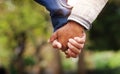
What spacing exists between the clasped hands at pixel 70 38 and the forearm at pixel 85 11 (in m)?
0.05

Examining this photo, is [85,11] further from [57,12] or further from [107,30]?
[107,30]

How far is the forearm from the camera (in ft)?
15.5

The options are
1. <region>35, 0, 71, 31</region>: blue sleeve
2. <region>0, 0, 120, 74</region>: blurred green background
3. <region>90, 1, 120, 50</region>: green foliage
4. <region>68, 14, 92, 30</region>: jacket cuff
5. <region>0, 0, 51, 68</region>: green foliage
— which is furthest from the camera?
<region>90, 1, 120, 50</region>: green foliage

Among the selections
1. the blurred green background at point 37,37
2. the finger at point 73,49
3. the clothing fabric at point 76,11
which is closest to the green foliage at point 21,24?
the blurred green background at point 37,37

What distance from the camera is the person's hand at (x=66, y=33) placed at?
15.5 ft

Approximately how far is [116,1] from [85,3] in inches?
768

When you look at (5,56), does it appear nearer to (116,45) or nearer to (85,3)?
(116,45)

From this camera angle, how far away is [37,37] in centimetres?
2322

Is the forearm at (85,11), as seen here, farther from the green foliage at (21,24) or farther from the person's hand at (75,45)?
the green foliage at (21,24)

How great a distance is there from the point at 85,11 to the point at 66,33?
0.84 feet

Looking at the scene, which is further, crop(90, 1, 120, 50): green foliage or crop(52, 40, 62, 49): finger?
crop(90, 1, 120, 50): green foliage

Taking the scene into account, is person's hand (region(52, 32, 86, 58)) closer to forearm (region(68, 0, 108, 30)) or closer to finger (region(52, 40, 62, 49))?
finger (region(52, 40, 62, 49))

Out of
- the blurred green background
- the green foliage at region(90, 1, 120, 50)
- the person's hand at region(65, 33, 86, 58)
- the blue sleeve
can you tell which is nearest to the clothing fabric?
the blue sleeve

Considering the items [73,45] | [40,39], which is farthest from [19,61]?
[73,45]
